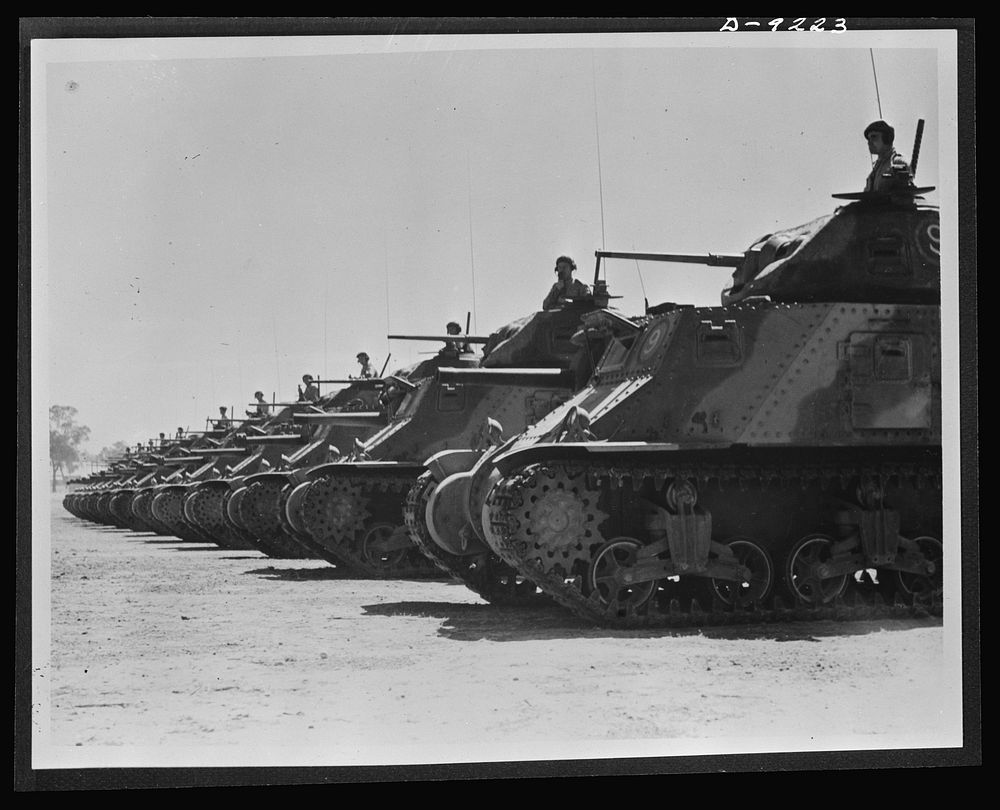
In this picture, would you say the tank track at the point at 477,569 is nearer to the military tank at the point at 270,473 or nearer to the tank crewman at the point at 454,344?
the tank crewman at the point at 454,344

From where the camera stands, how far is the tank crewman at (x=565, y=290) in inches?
916

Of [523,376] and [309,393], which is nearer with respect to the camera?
[523,376]

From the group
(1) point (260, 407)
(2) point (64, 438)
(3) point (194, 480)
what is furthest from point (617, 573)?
(3) point (194, 480)

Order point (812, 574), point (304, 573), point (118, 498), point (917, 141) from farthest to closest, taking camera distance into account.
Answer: point (118, 498) < point (304, 573) < point (812, 574) < point (917, 141)

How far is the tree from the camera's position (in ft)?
50.5

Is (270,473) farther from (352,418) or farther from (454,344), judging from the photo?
(454,344)

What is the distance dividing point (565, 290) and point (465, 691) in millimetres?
→ 10069

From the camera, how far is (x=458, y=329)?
87.5 feet

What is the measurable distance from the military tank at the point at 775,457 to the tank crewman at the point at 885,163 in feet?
0.58

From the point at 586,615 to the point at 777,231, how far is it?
5.03 meters

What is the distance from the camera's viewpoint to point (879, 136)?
17.1m

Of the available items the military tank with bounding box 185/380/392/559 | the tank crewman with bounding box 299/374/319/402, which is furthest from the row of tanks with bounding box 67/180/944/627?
the military tank with bounding box 185/380/392/559

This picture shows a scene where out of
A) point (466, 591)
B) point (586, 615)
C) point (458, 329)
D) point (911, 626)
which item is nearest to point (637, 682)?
point (586, 615)

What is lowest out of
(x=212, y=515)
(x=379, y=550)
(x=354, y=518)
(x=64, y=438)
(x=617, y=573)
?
(x=379, y=550)
